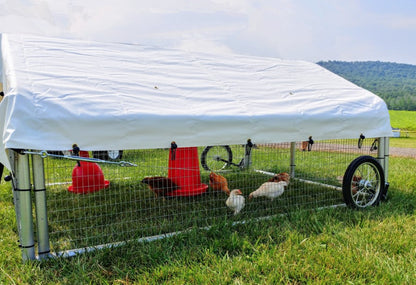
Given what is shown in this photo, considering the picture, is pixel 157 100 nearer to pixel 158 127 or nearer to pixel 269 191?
pixel 158 127

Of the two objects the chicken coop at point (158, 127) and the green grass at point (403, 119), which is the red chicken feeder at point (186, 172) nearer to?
the chicken coop at point (158, 127)

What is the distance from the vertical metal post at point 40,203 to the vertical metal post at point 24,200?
0.16ft

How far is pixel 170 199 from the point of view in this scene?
439 centimetres

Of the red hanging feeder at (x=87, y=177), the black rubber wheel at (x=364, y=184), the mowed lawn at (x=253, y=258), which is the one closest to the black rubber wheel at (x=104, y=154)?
the red hanging feeder at (x=87, y=177)

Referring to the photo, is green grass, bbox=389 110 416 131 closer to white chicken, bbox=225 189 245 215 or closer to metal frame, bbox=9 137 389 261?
white chicken, bbox=225 189 245 215

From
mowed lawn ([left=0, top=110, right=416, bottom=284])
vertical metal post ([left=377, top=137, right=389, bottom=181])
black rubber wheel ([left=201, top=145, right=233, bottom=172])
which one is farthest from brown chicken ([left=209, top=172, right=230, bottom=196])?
vertical metal post ([left=377, top=137, right=389, bottom=181])

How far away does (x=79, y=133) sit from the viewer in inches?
103

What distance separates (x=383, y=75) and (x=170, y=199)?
83824mm

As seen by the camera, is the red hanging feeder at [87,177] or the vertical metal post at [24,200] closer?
the vertical metal post at [24,200]

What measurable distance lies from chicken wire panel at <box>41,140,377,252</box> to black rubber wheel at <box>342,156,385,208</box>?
295 mm

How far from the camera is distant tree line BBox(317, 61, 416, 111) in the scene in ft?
167

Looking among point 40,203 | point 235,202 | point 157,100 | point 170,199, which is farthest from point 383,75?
point 40,203

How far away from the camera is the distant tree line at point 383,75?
1998 inches

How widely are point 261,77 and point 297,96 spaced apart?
555mm
